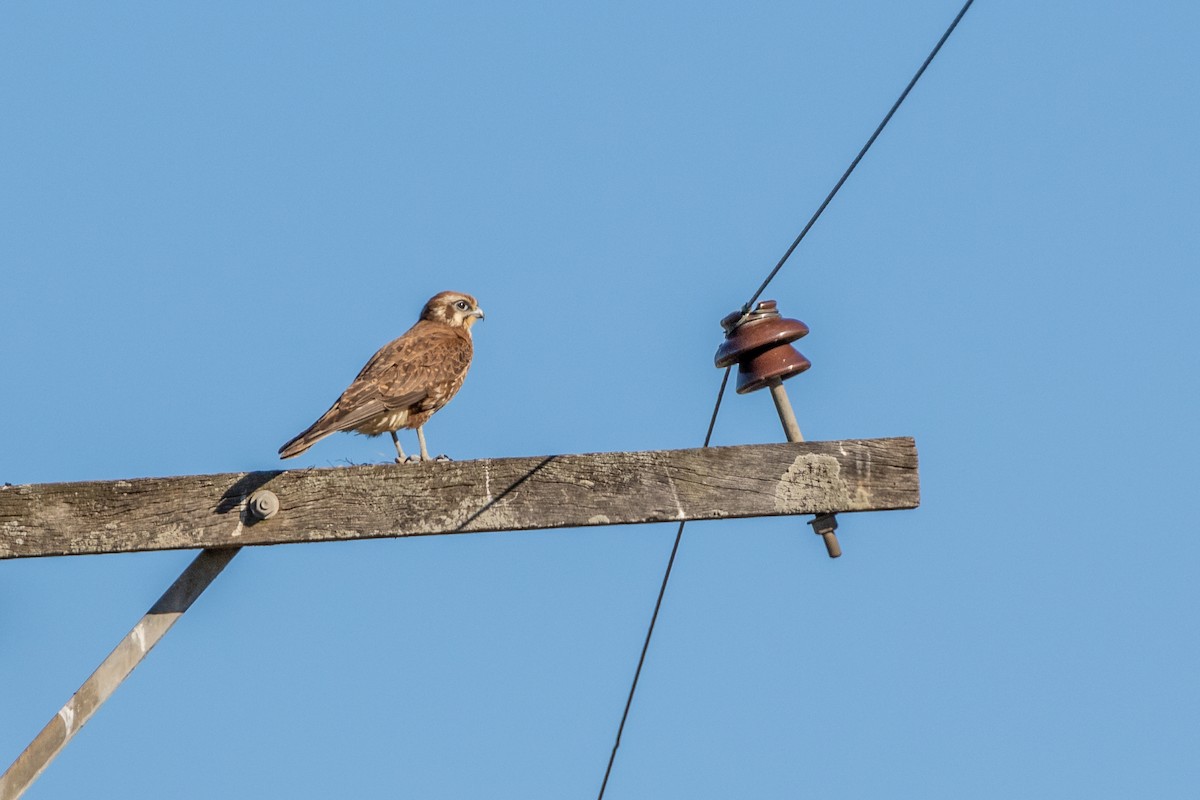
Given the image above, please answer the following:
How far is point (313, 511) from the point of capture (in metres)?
4.87

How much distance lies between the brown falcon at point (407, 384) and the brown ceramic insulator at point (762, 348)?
2.00 metres

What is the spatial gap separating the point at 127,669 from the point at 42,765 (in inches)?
13.9

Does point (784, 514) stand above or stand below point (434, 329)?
below

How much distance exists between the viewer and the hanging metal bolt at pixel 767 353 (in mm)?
5172

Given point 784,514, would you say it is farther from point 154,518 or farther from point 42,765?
point 42,765

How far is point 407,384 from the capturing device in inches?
302

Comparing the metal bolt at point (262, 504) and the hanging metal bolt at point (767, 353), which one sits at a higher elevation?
the hanging metal bolt at point (767, 353)

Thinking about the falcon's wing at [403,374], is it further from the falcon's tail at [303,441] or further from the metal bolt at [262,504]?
the metal bolt at [262,504]

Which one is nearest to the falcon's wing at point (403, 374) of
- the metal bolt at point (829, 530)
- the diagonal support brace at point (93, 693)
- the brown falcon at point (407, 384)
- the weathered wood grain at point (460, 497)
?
the brown falcon at point (407, 384)

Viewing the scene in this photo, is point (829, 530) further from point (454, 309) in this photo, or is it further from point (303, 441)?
point (454, 309)

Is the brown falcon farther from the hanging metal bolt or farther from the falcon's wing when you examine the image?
the hanging metal bolt

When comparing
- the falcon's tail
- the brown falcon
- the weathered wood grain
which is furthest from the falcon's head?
the weathered wood grain

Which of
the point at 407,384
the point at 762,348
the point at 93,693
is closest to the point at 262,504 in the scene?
the point at 93,693

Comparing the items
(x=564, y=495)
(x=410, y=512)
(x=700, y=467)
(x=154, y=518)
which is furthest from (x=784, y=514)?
(x=154, y=518)
